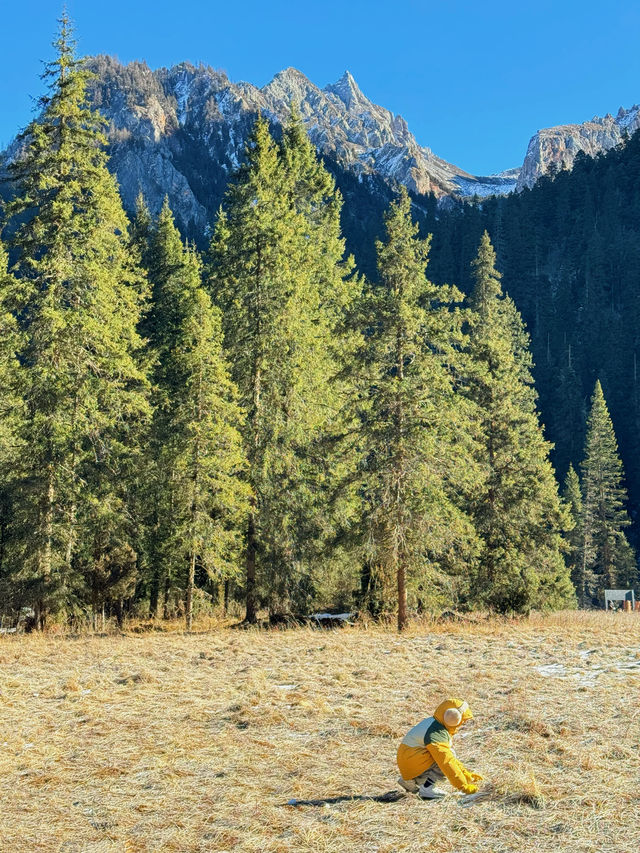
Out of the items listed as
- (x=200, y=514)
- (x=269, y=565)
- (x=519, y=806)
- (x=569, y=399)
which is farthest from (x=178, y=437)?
(x=569, y=399)

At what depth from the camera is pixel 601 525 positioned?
5888 centimetres

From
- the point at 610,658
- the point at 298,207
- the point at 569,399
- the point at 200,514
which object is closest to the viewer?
the point at 610,658

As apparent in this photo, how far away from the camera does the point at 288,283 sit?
875 inches

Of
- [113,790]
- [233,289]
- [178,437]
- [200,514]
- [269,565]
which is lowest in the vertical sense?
[113,790]

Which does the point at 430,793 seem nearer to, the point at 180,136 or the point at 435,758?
the point at 435,758

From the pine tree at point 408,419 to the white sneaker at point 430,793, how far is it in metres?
11.7

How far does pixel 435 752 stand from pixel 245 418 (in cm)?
1538

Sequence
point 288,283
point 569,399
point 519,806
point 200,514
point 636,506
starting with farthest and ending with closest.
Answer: point 569,399
point 636,506
point 288,283
point 200,514
point 519,806

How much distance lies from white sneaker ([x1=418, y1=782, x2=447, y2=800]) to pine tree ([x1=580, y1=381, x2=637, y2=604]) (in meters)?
53.6

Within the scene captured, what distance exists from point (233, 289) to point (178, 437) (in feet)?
17.5

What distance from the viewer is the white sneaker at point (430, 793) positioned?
671 centimetres

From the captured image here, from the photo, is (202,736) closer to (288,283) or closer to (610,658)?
(610,658)

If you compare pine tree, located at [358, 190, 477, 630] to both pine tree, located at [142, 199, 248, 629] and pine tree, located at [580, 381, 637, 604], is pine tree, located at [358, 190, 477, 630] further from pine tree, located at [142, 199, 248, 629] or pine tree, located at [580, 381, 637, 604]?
pine tree, located at [580, 381, 637, 604]

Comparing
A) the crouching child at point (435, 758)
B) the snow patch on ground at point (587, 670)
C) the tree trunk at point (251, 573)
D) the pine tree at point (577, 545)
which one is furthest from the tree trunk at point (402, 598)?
the pine tree at point (577, 545)
